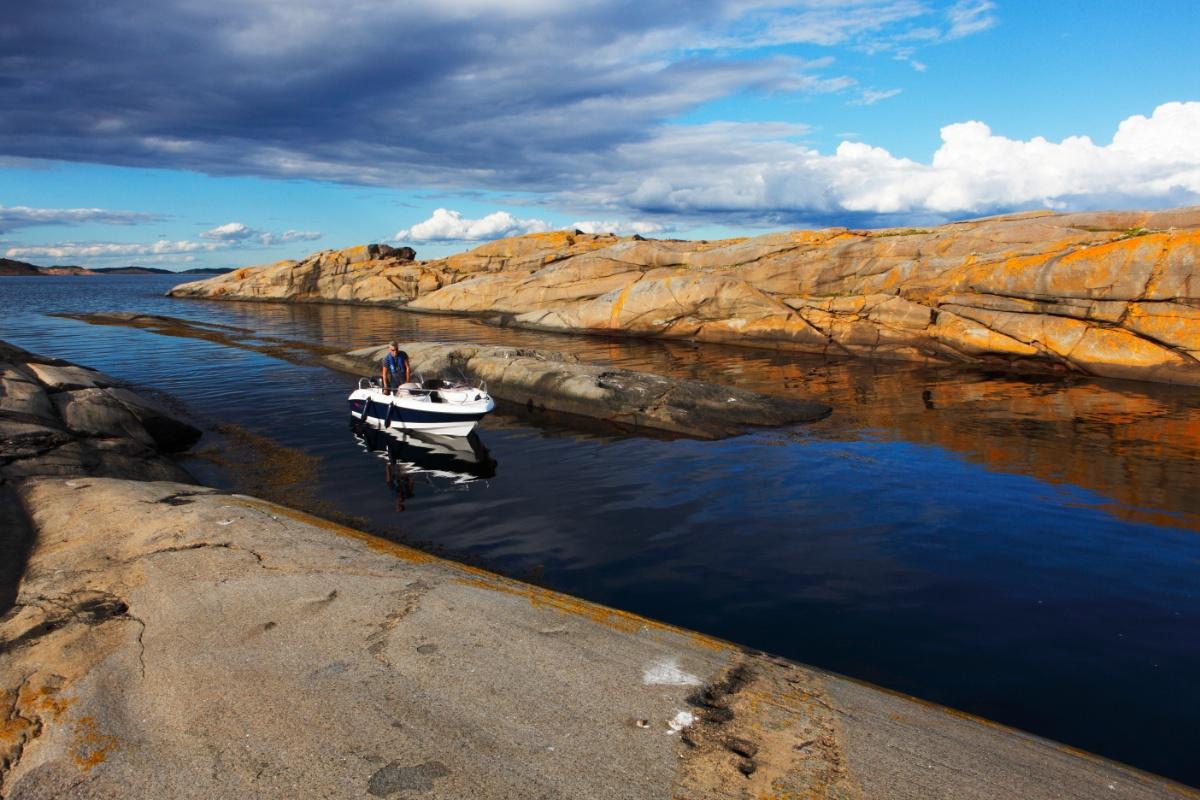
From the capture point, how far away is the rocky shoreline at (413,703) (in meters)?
5.07

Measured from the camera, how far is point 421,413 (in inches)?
809

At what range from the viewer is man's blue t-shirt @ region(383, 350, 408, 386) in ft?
71.4

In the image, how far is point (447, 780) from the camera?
4953 mm

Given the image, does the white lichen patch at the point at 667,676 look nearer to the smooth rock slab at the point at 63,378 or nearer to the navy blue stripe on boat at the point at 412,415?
the navy blue stripe on boat at the point at 412,415

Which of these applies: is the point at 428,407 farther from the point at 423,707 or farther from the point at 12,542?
the point at 423,707

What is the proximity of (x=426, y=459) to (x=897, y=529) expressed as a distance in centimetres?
1200

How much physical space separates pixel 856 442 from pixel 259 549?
639 inches

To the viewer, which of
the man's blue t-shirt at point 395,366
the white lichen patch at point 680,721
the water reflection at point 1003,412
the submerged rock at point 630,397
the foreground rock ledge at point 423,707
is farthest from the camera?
the submerged rock at point 630,397

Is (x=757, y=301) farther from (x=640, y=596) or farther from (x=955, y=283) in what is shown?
A: (x=640, y=596)

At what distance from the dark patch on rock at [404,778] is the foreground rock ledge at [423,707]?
1cm

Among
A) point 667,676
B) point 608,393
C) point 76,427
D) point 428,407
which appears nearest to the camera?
point 667,676

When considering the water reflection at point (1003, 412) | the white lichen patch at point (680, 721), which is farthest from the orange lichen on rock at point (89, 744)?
the water reflection at point (1003, 412)

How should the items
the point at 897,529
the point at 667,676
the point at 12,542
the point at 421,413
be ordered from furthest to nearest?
the point at 421,413 < the point at 897,529 < the point at 12,542 < the point at 667,676

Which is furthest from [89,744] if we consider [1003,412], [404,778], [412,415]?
[1003,412]
